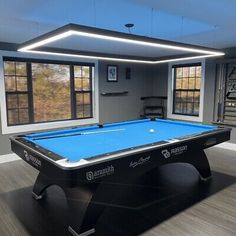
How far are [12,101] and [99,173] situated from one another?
3.61m

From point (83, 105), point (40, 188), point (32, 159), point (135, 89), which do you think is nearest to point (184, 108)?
point (135, 89)

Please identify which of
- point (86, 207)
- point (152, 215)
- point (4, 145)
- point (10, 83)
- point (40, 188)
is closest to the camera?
point (86, 207)

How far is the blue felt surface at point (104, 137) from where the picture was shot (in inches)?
102

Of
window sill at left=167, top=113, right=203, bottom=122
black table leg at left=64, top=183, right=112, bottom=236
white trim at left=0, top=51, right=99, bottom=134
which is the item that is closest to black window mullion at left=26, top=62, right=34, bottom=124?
white trim at left=0, top=51, right=99, bottom=134

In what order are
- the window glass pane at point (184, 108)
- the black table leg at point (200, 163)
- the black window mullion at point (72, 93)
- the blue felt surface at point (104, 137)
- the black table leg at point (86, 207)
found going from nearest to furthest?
the black table leg at point (86, 207)
the blue felt surface at point (104, 137)
the black table leg at point (200, 163)
the black window mullion at point (72, 93)
the window glass pane at point (184, 108)

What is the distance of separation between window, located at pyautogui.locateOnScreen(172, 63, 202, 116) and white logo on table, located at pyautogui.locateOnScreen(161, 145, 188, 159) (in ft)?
11.5

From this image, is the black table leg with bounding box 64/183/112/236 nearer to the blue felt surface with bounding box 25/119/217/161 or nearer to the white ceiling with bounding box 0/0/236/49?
the blue felt surface with bounding box 25/119/217/161

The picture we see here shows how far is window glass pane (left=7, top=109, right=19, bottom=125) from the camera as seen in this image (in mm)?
5091

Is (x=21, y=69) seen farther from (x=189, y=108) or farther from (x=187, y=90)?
(x=189, y=108)

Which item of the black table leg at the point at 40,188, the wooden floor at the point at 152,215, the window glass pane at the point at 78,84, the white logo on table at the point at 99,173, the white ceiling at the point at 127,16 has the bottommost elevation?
the wooden floor at the point at 152,215

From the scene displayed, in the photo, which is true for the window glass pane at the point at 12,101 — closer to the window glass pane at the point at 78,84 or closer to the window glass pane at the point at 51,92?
the window glass pane at the point at 51,92

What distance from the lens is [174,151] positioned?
2.96m

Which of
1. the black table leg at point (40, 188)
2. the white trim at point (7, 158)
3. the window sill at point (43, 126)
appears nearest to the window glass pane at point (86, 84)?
the window sill at point (43, 126)

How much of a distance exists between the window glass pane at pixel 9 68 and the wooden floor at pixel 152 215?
234 centimetres
